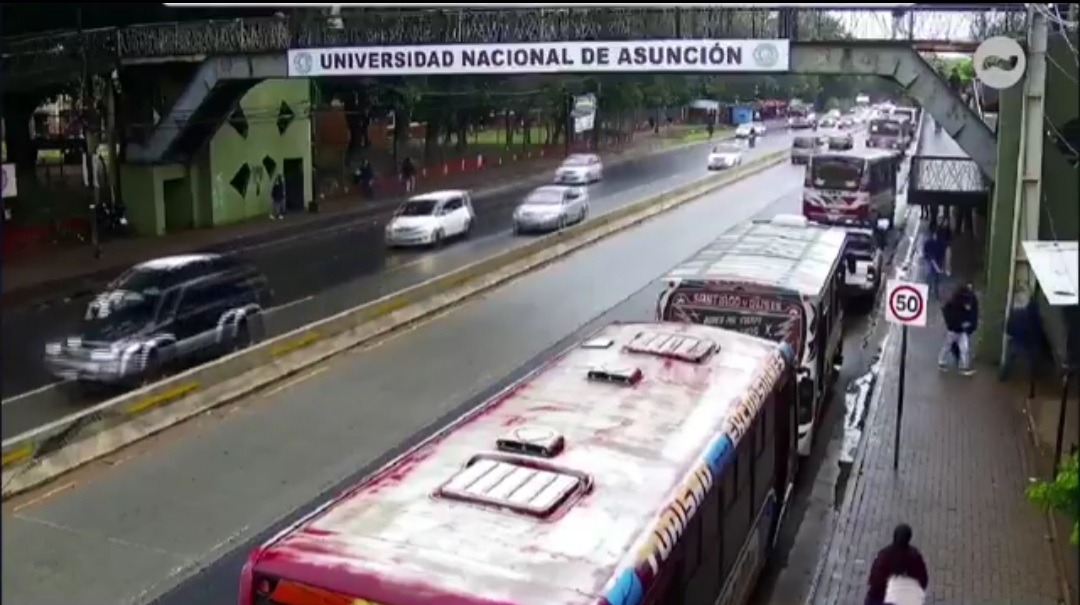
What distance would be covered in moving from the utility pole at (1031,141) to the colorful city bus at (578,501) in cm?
759

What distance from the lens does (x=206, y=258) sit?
1922 centimetres

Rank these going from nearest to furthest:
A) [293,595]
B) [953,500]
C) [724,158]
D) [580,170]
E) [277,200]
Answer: [293,595] → [953,500] → [277,200] → [580,170] → [724,158]

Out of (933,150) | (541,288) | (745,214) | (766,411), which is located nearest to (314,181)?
(745,214)

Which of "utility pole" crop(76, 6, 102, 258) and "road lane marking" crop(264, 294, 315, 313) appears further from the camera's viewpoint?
"utility pole" crop(76, 6, 102, 258)

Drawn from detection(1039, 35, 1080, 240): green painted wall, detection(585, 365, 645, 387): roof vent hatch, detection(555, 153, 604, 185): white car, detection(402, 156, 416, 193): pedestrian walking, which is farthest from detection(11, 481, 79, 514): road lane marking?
detection(555, 153, 604, 185): white car

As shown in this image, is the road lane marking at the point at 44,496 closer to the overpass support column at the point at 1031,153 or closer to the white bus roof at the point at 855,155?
the overpass support column at the point at 1031,153

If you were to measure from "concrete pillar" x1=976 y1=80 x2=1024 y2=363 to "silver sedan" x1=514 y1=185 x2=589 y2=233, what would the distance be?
18.1 metres

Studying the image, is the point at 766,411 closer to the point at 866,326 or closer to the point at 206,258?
the point at 206,258

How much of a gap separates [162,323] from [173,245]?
599 inches

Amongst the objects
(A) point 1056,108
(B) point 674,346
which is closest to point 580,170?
(A) point 1056,108

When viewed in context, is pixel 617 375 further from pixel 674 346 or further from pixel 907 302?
pixel 907 302

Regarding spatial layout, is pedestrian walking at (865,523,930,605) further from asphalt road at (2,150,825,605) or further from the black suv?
the black suv

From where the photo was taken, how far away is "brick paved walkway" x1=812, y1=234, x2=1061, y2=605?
34.6 feet

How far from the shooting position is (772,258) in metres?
15.7
